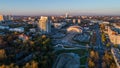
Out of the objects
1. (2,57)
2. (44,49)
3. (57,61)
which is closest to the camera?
(2,57)

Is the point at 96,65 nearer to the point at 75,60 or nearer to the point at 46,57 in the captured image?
the point at 75,60

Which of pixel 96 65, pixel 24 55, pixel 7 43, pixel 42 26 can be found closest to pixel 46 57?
pixel 24 55

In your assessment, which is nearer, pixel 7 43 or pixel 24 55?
pixel 24 55

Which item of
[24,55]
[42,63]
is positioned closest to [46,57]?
[42,63]

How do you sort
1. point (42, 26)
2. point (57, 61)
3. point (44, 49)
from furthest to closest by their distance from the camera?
point (42, 26)
point (44, 49)
point (57, 61)

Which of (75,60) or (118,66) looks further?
(75,60)

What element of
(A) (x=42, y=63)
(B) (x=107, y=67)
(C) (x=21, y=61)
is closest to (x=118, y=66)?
(B) (x=107, y=67)

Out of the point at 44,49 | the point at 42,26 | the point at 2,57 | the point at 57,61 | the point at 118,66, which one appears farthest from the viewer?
the point at 42,26

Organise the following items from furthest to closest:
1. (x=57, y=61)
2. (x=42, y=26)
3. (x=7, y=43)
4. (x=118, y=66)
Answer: (x=42, y=26), (x=7, y=43), (x=57, y=61), (x=118, y=66)

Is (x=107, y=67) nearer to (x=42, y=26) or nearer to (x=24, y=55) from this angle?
(x=24, y=55)
